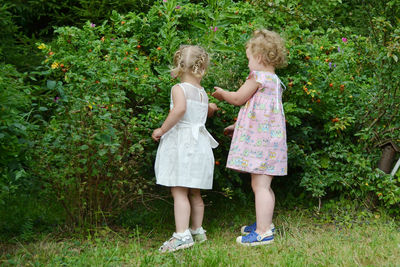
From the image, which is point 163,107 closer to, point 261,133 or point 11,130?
point 261,133

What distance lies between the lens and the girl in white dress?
3521 mm

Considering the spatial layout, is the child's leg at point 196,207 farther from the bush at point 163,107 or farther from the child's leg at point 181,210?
the bush at point 163,107

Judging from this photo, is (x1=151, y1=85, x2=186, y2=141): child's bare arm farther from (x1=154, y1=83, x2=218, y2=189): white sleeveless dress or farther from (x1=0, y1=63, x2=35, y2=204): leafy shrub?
(x1=0, y1=63, x2=35, y2=204): leafy shrub

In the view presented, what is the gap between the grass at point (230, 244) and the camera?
311cm

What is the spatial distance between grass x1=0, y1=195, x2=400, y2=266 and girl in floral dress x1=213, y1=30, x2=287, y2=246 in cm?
23

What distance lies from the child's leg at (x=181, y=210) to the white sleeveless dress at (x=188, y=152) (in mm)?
91

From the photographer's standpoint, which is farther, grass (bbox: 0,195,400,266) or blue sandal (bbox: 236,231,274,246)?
blue sandal (bbox: 236,231,274,246)

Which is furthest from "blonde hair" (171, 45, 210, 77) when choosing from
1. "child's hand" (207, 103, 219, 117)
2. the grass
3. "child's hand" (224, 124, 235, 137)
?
the grass

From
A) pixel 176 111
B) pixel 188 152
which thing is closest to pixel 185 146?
pixel 188 152

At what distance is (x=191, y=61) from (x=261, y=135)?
0.76 m

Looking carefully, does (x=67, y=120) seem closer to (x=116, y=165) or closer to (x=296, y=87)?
(x=116, y=165)

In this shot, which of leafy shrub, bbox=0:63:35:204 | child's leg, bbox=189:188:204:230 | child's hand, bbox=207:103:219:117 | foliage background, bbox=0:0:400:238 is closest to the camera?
leafy shrub, bbox=0:63:35:204

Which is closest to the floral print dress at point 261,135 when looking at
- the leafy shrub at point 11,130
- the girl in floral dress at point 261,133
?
the girl in floral dress at point 261,133

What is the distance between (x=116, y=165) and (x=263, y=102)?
1.20 m
